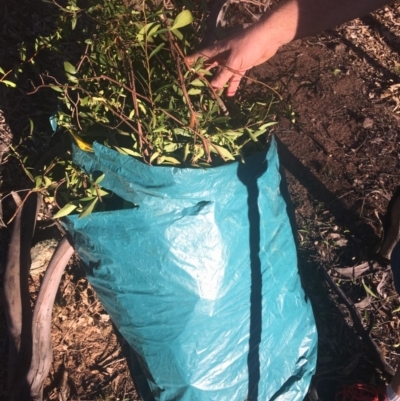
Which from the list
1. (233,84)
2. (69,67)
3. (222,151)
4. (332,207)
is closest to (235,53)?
(233,84)

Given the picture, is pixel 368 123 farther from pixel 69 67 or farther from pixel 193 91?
pixel 69 67

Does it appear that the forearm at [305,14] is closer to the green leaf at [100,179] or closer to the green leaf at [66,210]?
the green leaf at [100,179]

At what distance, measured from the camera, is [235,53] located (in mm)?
1364

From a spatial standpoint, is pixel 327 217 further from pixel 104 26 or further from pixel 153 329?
pixel 104 26

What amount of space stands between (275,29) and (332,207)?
1.09 meters

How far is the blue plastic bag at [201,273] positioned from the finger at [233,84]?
8.1 inches

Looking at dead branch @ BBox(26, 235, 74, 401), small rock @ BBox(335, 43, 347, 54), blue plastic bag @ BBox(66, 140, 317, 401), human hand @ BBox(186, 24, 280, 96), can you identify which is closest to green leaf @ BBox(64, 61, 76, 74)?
blue plastic bag @ BBox(66, 140, 317, 401)

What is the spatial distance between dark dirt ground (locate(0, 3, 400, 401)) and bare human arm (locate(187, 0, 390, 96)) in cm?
24

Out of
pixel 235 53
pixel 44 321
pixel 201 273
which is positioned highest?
pixel 235 53

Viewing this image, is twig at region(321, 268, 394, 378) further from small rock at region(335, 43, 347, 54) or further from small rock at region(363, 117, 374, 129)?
small rock at region(335, 43, 347, 54)

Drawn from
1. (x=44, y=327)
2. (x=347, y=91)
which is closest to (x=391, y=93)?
(x=347, y=91)

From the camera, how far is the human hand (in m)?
1.36

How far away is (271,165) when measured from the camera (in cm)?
152

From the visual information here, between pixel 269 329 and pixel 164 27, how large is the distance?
3.30 feet
